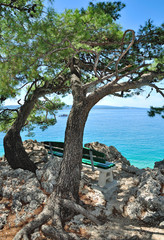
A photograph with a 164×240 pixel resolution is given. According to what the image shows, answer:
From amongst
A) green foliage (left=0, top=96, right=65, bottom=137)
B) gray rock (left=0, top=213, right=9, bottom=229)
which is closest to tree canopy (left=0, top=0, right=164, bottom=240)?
gray rock (left=0, top=213, right=9, bottom=229)

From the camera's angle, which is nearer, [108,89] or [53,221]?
[53,221]

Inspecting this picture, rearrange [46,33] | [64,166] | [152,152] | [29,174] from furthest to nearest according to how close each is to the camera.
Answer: [152,152], [29,174], [64,166], [46,33]

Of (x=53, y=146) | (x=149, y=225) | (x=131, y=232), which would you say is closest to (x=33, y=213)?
(x=131, y=232)

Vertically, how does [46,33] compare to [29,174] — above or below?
above

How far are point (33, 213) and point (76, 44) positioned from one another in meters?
3.60

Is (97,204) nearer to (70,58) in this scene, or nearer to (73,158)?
(73,158)

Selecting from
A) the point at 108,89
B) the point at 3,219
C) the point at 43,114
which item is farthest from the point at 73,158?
the point at 43,114

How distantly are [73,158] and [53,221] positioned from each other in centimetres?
129

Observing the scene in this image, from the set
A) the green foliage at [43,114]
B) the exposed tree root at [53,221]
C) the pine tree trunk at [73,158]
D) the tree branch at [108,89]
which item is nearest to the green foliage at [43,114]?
the green foliage at [43,114]

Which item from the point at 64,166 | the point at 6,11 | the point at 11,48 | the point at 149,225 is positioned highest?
the point at 6,11

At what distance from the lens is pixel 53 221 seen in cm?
341

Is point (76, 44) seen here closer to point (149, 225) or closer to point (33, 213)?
point (33, 213)

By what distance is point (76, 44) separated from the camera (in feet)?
13.7

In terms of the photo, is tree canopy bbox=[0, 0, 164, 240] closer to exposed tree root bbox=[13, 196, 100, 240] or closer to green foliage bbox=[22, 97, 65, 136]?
exposed tree root bbox=[13, 196, 100, 240]
